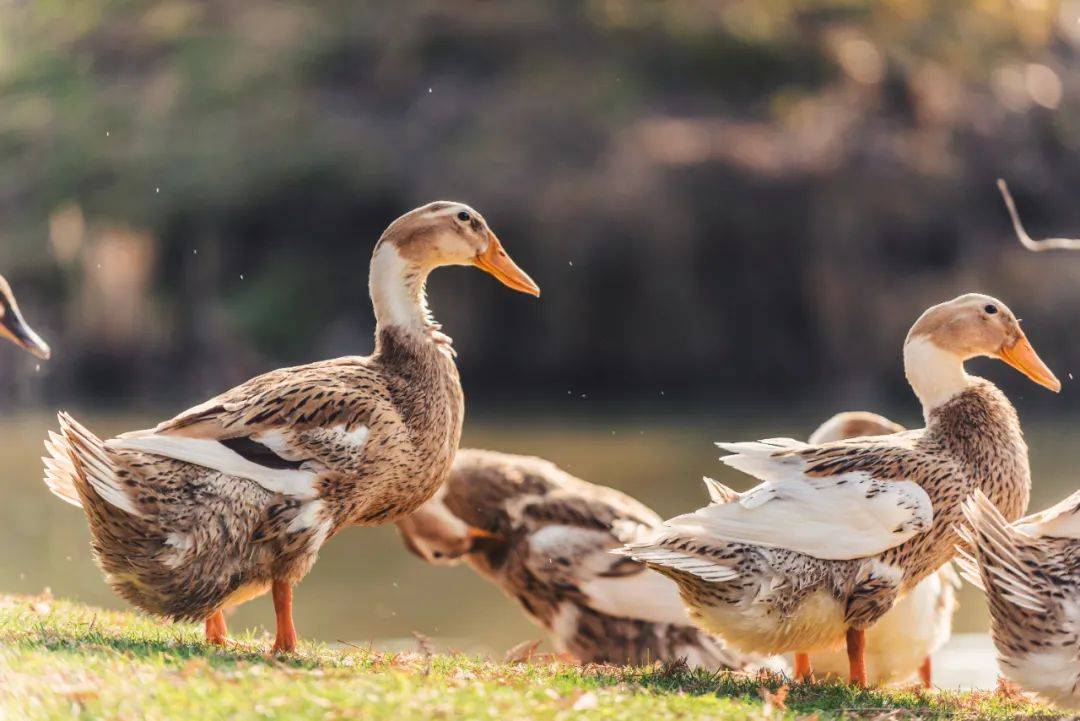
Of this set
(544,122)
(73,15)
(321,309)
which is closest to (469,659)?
(73,15)

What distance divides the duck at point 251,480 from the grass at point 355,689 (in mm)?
342

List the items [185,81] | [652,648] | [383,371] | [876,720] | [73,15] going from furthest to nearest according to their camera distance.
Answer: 1. [185,81]
2. [73,15]
3. [652,648]
4. [383,371]
5. [876,720]

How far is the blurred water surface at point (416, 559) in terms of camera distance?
1387 centimetres

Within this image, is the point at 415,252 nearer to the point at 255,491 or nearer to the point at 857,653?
the point at 255,491

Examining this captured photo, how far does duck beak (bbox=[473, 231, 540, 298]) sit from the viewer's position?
848 centimetres

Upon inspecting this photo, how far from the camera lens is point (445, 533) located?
9.97 m

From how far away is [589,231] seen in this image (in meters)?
35.4

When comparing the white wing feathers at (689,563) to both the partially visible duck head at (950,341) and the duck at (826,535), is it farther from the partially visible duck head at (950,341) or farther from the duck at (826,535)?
the partially visible duck head at (950,341)

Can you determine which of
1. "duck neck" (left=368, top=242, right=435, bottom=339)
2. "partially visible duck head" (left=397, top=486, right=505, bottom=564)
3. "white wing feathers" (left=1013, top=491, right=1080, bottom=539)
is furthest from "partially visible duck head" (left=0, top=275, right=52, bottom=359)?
"white wing feathers" (left=1013, top=491, right=1080, bottom=539)

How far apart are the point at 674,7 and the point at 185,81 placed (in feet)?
49.6

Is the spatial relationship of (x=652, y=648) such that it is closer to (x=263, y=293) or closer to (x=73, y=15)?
(x=73, y=15)

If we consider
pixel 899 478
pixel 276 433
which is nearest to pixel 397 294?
pixel 276 433

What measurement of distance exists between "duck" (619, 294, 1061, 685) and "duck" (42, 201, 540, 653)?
1369 mm

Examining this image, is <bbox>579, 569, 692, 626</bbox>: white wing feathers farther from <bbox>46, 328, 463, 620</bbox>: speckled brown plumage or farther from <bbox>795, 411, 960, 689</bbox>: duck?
<bbox>46, 328, 463, 620</bbox>: speckled brown plumage
